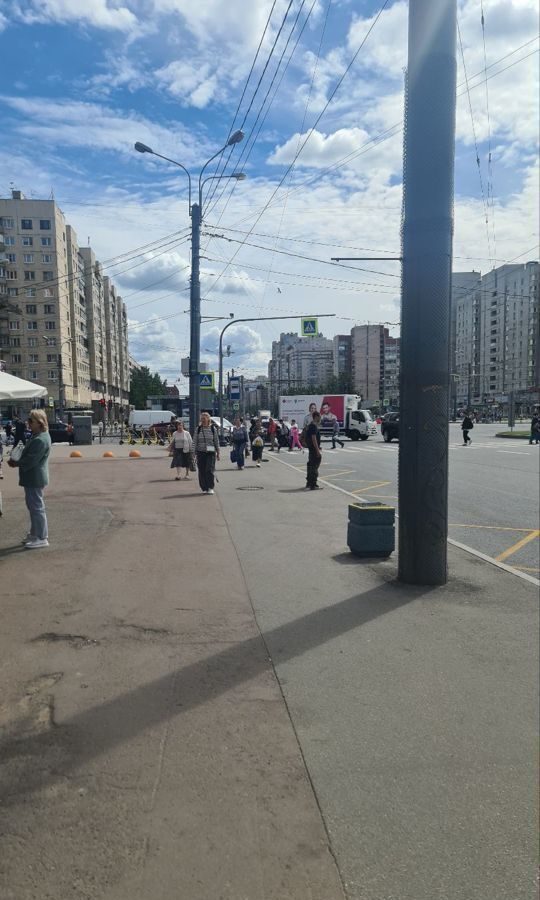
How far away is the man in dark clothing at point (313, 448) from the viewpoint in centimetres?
1295

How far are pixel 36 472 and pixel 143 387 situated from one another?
140 metres

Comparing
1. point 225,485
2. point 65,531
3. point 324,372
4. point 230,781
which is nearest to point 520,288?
point 225,485

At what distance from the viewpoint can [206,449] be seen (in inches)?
483

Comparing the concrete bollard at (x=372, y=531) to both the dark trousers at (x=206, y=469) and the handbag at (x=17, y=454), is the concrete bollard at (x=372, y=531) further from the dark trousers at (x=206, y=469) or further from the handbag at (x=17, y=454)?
Result: the dark trousers at (x=206, y=469)

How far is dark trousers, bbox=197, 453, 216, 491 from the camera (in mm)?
12559

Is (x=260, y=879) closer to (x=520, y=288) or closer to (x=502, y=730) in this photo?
(x=502, y=730)

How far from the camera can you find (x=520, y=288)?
83.3ft

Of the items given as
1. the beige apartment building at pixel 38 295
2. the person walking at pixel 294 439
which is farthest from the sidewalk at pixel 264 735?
the beige apartment building at pixel 38 295

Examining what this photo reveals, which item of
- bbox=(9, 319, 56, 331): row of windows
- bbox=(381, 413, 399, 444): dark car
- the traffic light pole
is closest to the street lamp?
the traffic light pole

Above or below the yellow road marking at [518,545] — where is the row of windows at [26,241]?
above

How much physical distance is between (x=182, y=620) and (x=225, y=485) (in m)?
9.91

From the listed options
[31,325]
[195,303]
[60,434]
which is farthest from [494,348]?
[195,303]

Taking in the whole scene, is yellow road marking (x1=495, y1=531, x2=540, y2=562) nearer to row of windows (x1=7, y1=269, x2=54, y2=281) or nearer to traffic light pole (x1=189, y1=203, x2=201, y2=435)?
traffic light pole (x1=189, y1=203, x2=201, y2=435)

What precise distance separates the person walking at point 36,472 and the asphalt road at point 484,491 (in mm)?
5643
